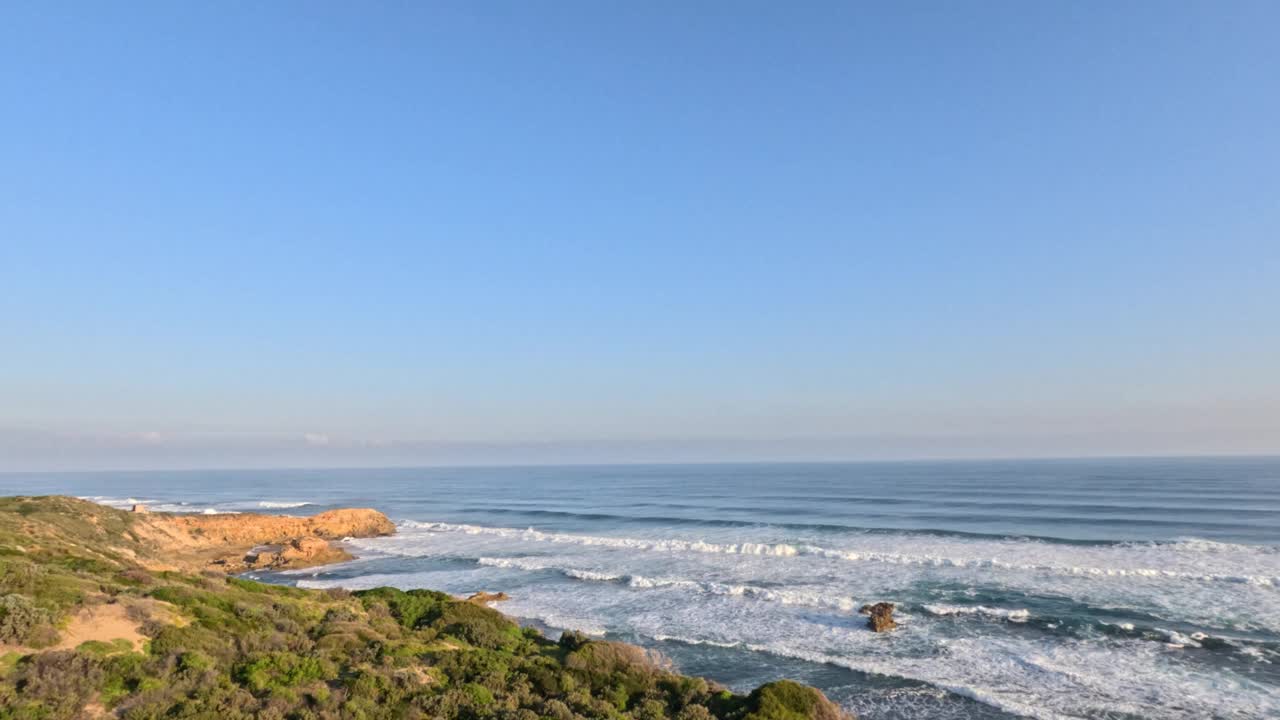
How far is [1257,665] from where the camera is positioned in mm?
21656

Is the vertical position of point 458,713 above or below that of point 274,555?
above

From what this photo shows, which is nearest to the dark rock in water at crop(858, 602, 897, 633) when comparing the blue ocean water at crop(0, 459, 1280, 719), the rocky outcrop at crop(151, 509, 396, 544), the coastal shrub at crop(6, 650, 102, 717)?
the blue ocean water at crop(0, 459, 1280, 719)

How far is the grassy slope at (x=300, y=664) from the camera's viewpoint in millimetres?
12109

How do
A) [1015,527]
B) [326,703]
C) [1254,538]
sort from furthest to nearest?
[1015,527] < [1254,538] < [326,703]

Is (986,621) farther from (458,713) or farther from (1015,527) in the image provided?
(1015,527)

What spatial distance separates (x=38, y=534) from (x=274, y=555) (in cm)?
1588

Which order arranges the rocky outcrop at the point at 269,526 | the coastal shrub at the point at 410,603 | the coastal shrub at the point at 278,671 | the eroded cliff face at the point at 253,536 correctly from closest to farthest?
1. the coastal shrub at the point at 278,671
2. the coastal shrub at the point at 410,603
3. the eroded cliff face at the point at 253,536
4. the rocky outcrop at the point at 269,526

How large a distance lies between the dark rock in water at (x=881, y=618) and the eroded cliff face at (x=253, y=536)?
37655 millimetres

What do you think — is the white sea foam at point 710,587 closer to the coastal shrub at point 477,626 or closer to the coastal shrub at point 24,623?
the coastal shrub at point 477,626

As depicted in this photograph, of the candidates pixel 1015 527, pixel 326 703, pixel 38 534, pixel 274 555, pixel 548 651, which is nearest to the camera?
pixel 326 703

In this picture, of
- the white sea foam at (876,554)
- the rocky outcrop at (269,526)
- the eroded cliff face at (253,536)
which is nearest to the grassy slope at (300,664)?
the eroded cliff face at (253,536)

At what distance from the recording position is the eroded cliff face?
145 ft

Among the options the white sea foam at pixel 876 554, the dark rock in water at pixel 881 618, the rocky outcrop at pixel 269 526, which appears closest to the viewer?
the dark rock in water at pixel 881 618

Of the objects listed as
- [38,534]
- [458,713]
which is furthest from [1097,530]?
[38,534]
